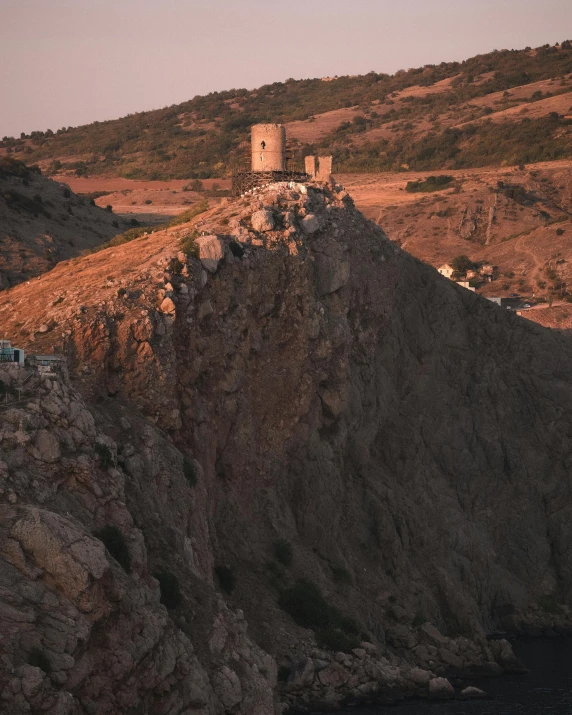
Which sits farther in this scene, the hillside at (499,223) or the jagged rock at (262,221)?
the hillside at (499,223)

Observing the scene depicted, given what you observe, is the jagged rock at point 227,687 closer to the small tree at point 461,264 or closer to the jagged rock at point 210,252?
the jagged rock at point 210,252

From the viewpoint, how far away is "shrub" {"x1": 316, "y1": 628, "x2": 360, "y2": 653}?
4562cm

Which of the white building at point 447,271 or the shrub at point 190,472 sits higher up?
the shrub at point 190,472

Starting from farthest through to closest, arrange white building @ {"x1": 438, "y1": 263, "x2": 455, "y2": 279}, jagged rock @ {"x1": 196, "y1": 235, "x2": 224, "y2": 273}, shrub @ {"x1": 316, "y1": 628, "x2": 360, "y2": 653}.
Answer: white building @ {"x1": 438, "y1": 263, "x2": 455, "y2": 279} → jagged rock @ {"x1": 196, "y1": 235, "x2": 224, "y2": 273} → shrub @ {"x1": 316, "y1": 628, "x2": 360, "y2": 653}

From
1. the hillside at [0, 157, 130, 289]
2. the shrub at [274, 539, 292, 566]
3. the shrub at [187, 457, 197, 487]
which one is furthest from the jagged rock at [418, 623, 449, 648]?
the hillside at [0, 157, 130, 289]

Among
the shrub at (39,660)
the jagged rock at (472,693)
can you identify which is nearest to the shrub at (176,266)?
the jagged rock at (472,693)

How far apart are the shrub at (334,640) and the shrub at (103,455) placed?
11321 mm

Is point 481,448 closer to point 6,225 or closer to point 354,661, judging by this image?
point 354,661

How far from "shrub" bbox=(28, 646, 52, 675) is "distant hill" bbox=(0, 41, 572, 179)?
99.6 m

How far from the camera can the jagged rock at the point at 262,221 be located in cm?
5091

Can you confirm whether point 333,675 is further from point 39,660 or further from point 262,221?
point 39,660

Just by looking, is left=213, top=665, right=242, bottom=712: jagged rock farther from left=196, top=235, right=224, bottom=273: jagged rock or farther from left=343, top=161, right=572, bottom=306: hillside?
left=343, top=161, right=572, bottom=306: hillside

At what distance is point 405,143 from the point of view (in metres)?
149

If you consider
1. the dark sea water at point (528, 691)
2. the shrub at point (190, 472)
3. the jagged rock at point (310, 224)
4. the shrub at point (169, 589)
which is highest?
the jagged rock at point (310, 224)
